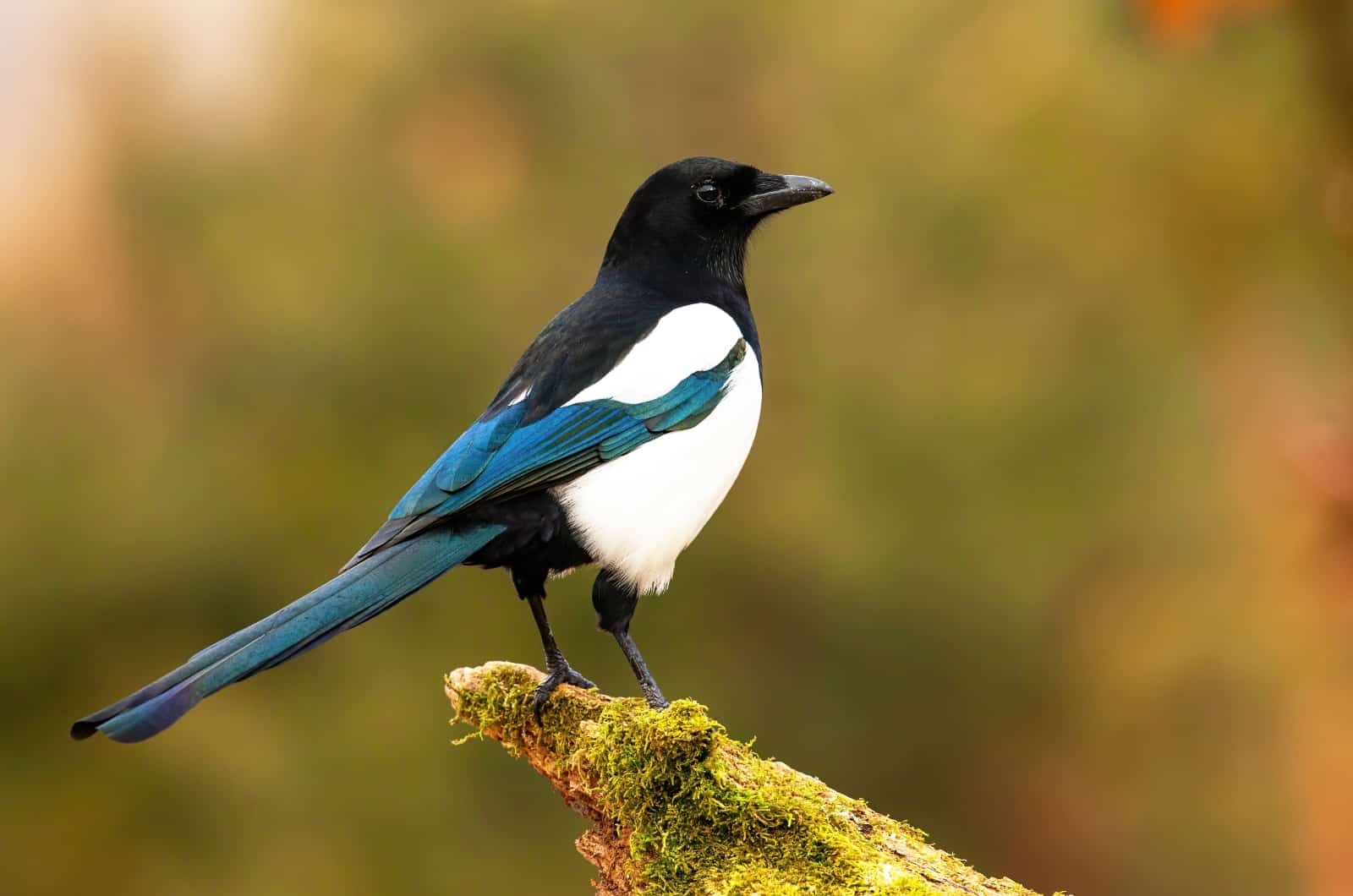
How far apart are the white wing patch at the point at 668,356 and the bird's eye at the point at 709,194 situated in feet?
0.90

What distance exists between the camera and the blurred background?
5.98 meters

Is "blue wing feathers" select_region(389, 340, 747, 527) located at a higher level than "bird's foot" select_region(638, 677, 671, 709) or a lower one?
higher

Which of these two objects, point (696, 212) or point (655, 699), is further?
point (696, 212)

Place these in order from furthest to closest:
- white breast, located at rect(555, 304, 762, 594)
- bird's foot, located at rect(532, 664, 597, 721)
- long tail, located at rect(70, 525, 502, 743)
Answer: bird's foot, located at rect(532, 664, 597, 721) < white breast, located at rect(555, 304, 762, 594) < long tail, located at rect(70, 525, 502, 743)

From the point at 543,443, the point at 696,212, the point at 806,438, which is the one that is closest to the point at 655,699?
the point at 543,443

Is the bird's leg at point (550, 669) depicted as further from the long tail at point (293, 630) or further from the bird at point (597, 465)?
the long tail at point (293, 630)

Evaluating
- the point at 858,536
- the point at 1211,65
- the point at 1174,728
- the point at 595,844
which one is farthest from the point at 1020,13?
the point at 595,844

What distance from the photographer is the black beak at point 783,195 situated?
10.7ft

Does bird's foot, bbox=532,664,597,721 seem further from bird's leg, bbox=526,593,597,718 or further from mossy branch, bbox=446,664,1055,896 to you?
mossy branch, bbox=446,664,1055,896

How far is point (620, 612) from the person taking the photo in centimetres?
291

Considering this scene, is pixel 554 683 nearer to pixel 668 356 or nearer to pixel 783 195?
pixel 668 356

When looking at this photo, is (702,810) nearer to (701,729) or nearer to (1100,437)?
(701,729)

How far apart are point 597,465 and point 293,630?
2.22 ft

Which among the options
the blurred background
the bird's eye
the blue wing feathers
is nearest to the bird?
the blue wing feathers
